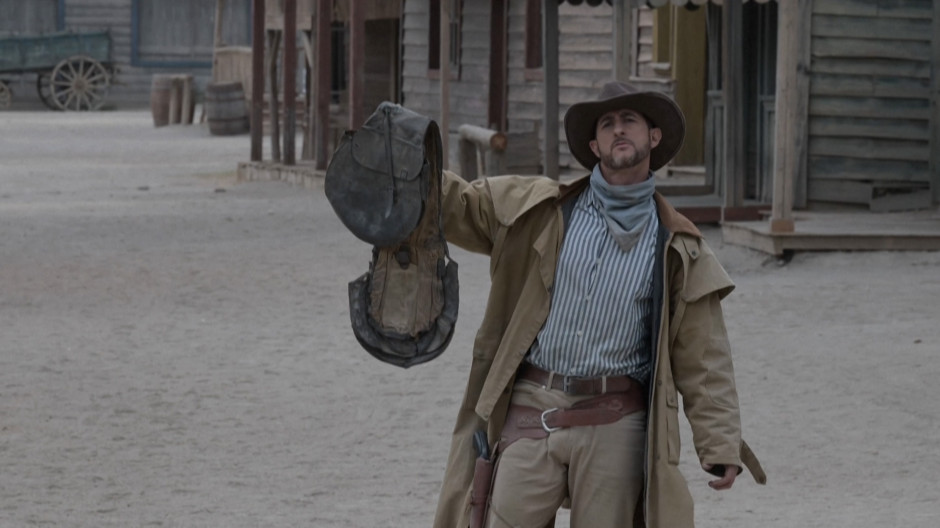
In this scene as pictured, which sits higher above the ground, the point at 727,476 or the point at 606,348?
the point at 606,348

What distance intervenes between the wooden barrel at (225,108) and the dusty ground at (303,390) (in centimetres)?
1797

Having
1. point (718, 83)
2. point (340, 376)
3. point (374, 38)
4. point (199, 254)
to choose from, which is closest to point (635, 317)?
point (340, 376)

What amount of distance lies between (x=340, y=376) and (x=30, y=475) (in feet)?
7.65

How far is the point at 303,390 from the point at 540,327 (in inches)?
178

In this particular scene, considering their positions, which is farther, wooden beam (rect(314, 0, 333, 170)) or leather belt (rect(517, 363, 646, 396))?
wooden beam (rect(314, 0, 333, 170))

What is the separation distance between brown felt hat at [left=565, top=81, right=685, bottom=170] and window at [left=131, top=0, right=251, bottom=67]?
3942 cm

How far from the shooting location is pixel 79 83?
1613 inches

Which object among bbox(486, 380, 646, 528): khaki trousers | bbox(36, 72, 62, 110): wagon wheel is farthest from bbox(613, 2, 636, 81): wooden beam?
bbox(36, 72, 62, 110): wagon wheel

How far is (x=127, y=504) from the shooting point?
624cm

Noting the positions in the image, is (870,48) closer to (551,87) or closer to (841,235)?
(841,235)

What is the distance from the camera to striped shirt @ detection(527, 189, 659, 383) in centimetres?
394


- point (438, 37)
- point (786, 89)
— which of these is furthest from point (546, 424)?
point (438, 37)

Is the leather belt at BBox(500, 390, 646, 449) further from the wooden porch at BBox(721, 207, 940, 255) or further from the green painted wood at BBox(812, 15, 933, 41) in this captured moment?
the green painted wood at BBox(812, 15, 933, 41)

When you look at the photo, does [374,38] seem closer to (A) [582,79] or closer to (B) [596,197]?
(A) [582,79]
